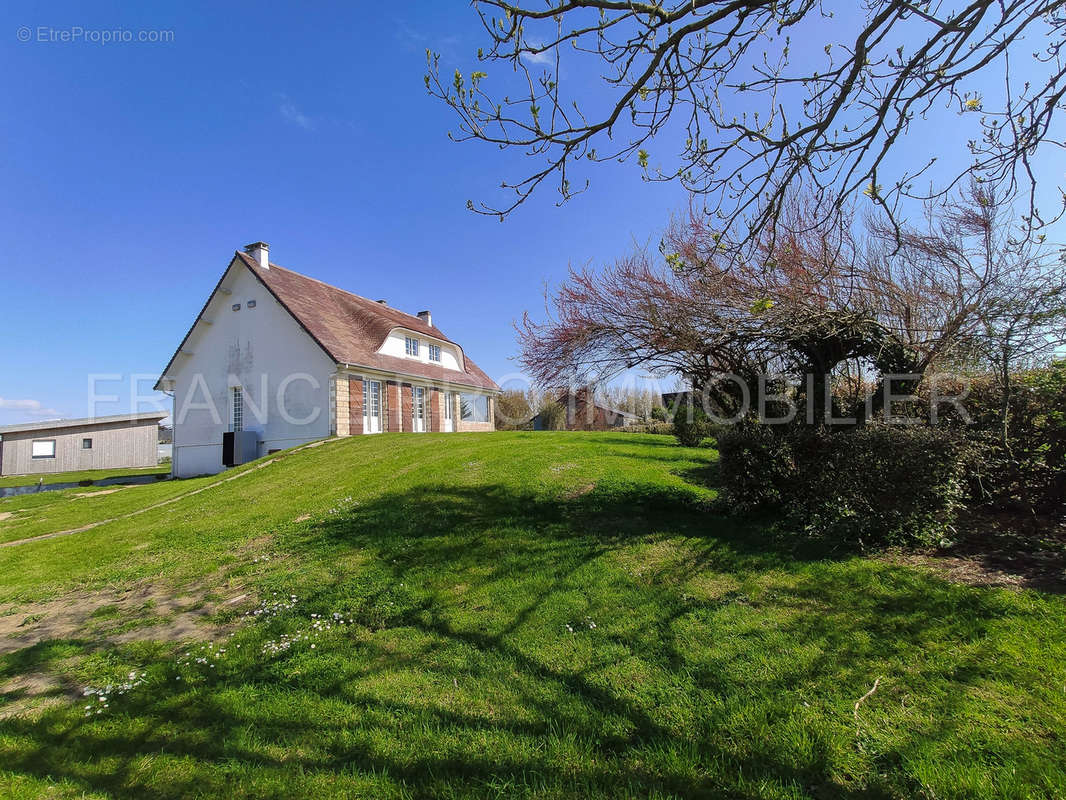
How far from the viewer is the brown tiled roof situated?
768 inches

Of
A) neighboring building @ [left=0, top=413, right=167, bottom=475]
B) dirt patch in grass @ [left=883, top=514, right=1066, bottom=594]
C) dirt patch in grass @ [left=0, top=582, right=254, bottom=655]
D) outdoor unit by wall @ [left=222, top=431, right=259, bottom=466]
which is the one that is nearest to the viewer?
dirt patch in grass @ [left=883, top=514, right=1066, bottom=594]

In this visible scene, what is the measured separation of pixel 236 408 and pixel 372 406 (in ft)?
20.0

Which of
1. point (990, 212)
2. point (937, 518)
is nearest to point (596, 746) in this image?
point (937, 518)

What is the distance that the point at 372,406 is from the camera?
68.7 feet

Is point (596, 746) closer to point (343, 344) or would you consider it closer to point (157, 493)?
point (157, 493)

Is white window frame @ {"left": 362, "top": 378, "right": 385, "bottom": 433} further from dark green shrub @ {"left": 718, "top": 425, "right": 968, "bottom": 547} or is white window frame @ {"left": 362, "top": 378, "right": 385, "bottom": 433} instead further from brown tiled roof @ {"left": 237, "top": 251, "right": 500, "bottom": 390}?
dark green shrub @ {"left": 718, "top": 425, "right": 968, "bottom": 547}

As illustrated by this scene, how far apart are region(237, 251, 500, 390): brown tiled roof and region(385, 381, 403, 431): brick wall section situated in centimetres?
82

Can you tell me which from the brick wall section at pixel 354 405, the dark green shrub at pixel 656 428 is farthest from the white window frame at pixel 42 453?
the dark green shrub at pixel 656 428

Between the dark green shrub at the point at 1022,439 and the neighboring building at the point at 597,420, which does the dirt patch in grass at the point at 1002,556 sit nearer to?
the dark green shrub at the point at 1022,439

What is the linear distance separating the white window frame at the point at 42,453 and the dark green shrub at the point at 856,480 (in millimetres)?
38714

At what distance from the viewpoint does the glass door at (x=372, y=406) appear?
20.4 meters

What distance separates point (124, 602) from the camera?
18.4ft

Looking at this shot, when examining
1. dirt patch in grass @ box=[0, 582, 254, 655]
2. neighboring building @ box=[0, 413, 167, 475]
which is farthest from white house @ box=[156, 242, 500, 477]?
dirt patch in grass @ box=[0, 582, 254, 655]

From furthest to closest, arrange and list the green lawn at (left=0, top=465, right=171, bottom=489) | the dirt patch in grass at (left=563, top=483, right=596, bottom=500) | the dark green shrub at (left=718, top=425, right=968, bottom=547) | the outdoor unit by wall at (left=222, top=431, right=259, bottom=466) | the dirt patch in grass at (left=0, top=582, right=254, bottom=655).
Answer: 1. the green lawn at (left=0, top=465, right=171, bottom=489)
2. the outdoor unit by wall at (left=222, top=431, right=259, bottom=466)
3. the dirt patch in grass at (left=563, top=483, right=596, bottom=500)
4. the dark green shrub at (left=718, top=425, right=968, bottom=547)
5. the dirt patch in grass at (left=0, top=582, right=254, bottom=655)
